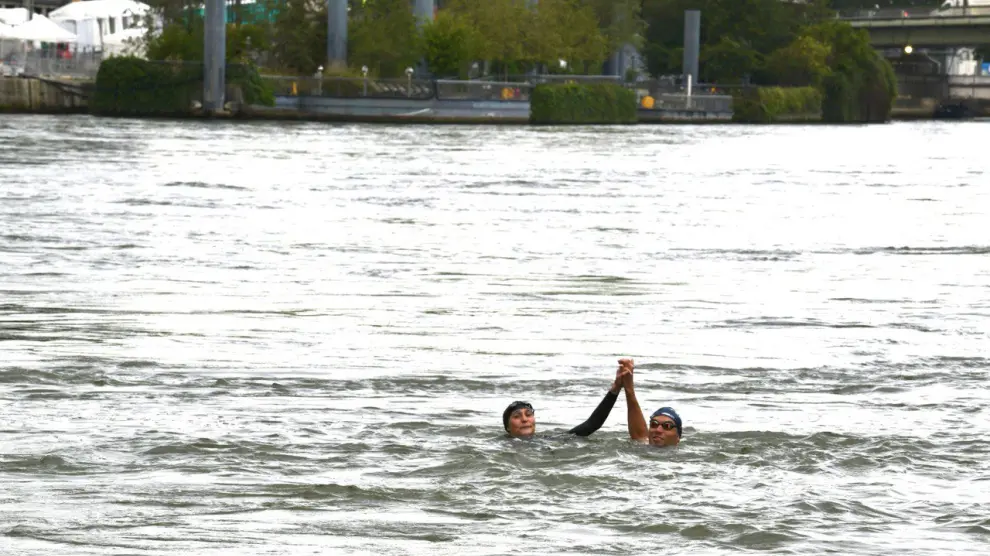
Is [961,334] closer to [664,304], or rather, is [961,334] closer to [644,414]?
[664,304]

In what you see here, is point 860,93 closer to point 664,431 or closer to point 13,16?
point 13,16

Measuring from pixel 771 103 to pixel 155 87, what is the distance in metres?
A: 46.4

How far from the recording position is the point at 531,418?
45.8 feet

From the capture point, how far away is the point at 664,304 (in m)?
22.8

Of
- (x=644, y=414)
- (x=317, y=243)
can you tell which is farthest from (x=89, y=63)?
(x=644, y=414)

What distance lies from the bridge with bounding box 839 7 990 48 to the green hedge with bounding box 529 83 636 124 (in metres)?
42.7

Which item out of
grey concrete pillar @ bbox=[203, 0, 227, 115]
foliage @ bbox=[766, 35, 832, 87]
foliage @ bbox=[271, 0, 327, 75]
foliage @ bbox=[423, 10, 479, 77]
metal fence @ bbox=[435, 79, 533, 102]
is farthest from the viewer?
foliage @ bbox=[766, 35, 832, 87]

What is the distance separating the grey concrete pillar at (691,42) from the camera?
126188 mm

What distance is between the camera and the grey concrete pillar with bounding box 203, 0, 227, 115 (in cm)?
9112

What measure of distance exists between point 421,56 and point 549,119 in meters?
7.24

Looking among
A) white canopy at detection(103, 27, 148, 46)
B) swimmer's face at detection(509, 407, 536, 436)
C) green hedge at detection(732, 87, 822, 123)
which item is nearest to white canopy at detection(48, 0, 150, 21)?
white canopy at detection(103, 27, 148, 46)

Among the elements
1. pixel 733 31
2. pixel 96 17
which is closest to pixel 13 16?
pixel 96 17

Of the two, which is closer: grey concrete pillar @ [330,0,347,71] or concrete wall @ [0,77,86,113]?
concrete wall @ [0,77,86,113]

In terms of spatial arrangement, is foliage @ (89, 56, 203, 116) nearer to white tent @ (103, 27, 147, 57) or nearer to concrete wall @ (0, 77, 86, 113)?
concrete wall @ (0, 77, 86, 113)
